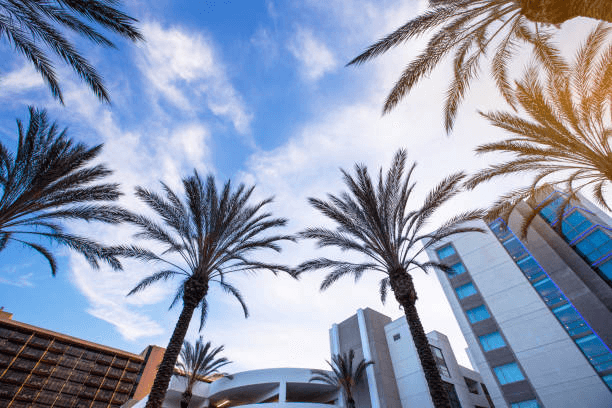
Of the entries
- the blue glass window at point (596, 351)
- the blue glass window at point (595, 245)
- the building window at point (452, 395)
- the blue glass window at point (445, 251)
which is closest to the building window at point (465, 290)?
the blue glass window at point (445, 251)

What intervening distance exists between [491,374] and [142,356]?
193 feet

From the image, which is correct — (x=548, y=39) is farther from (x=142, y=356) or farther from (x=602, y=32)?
(x=142, y=356)

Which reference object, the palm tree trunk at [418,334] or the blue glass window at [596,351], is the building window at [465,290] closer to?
the blue glass window at [596,351]

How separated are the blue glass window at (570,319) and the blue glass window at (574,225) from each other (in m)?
6.08

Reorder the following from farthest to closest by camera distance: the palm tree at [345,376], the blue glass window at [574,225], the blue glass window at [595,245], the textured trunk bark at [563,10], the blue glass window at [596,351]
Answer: the palm tree at [345,376] < the blue glass window at [574,225] < the blue glass window at [595,245] < the blue glass window at [596,351] < the textured trunk bark at [563,10]

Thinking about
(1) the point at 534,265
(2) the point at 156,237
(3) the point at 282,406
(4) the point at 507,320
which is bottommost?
(3) the point at 282,406

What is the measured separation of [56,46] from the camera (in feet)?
19.9

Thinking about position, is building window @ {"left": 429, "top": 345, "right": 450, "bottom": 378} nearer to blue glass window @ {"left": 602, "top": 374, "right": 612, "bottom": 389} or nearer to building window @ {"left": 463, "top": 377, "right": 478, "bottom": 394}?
building window @ {"left": 463, "top": 377, "right": 478, "bottom": 394}

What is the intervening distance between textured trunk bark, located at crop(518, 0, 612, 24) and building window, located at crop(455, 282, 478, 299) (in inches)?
1016

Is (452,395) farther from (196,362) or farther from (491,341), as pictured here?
(196,362)

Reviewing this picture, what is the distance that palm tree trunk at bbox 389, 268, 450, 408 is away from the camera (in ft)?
31.9

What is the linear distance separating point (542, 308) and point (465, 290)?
5.91m

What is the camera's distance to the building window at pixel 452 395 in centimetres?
2541

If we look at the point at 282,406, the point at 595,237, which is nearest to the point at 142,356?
the point at 282,406
